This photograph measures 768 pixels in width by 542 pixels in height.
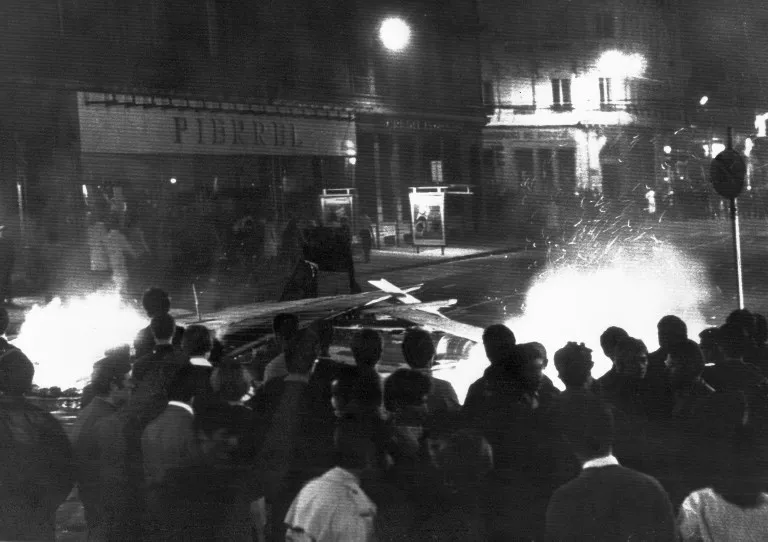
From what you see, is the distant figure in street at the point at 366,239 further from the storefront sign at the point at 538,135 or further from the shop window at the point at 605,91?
the shop window at the point at 605,91

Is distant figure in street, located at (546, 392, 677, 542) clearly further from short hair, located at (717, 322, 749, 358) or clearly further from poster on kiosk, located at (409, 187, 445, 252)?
poster on kiosk, located at (409, 187, 445, 252)

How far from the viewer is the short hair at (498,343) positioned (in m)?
1.82

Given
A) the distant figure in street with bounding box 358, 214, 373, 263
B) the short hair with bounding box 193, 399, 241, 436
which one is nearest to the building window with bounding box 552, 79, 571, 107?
the distant figure in street with bounding box 358, 214, 373, 263

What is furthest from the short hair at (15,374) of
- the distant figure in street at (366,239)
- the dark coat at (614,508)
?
the distant figure in street at (366,239)

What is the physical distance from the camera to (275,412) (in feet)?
6.13

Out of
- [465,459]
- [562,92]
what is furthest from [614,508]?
[562,92]

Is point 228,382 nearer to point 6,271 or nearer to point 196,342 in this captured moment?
point 196,342

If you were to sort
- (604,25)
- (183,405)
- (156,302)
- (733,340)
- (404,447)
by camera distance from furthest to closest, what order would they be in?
1. (604,25)
2. (156,302)
3. (733,340)
4. (183,405)
5. (404,447)

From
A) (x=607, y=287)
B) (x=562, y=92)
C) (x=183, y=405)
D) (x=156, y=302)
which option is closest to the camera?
(x=183, y=405)

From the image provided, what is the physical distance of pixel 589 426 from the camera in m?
1.46

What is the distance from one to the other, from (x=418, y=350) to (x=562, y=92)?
2.44 meters

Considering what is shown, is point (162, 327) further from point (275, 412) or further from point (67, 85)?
point (67, 85)

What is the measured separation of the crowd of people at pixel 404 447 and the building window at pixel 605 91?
6.94 ft

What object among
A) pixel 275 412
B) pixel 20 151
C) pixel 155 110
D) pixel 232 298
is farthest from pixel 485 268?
pixel 275 412
